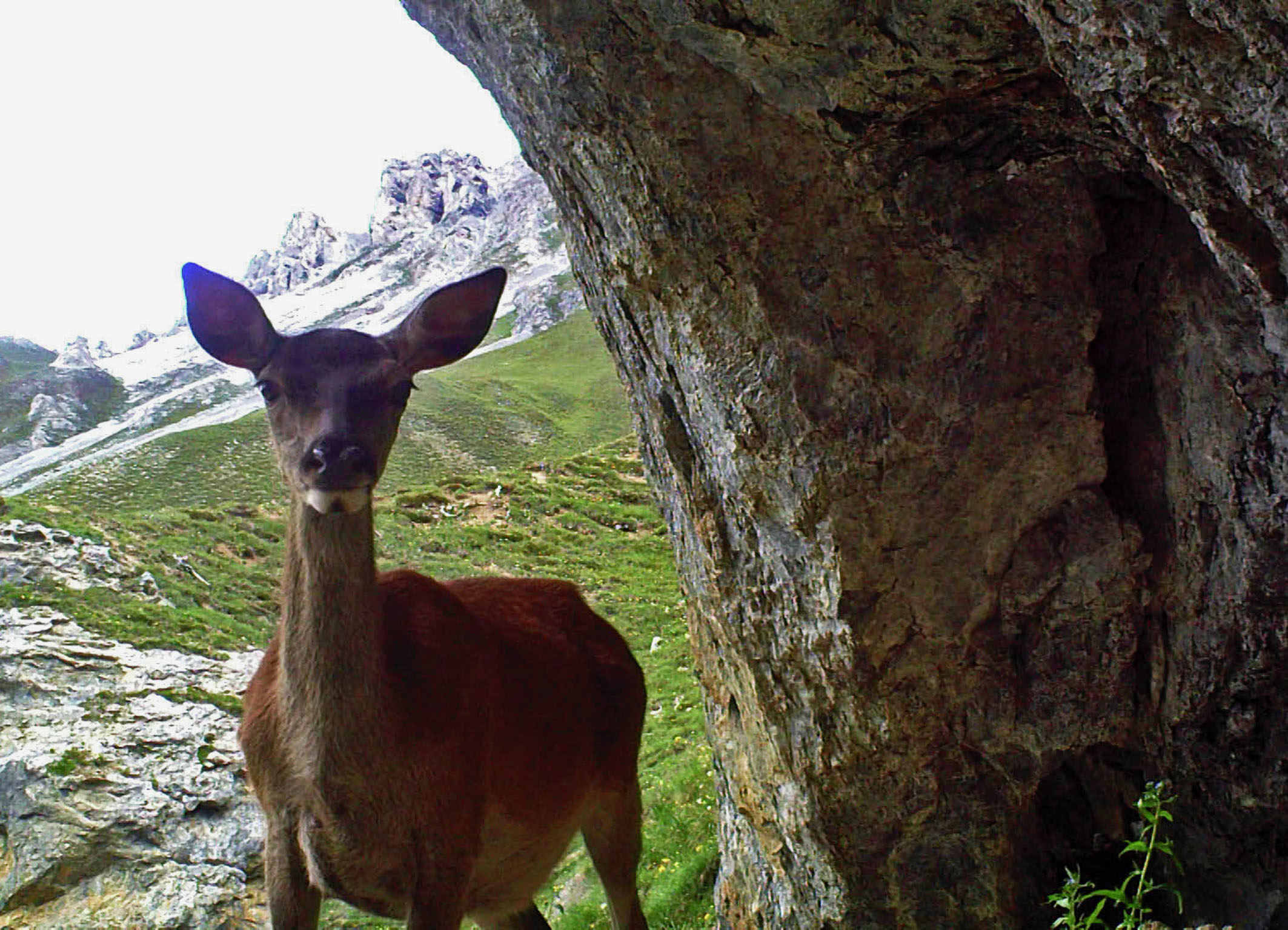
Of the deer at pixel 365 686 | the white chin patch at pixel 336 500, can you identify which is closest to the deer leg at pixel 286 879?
the deer at pixel 365 686

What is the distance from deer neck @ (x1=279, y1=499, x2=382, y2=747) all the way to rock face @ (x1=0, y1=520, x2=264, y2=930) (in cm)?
509

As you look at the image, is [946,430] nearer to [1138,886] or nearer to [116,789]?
[1138,886]

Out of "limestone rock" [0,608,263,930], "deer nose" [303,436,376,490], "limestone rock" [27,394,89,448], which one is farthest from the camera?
"limestone rock" [27,394,89,448]

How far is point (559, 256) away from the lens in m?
173

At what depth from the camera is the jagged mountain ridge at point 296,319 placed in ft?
295

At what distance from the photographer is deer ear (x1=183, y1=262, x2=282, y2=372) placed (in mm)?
6512

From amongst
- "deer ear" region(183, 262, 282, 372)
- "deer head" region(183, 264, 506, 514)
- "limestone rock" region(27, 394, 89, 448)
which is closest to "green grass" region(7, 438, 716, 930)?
"deer head" region(183, 264, 506, 514)

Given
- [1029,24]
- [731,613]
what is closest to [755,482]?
[731,613]

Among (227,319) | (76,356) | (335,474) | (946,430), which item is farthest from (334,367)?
(76,356)

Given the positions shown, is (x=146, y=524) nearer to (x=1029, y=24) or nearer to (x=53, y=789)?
(x=53, y=789)

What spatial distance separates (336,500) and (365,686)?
4.08ft

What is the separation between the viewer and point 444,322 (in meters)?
6.95

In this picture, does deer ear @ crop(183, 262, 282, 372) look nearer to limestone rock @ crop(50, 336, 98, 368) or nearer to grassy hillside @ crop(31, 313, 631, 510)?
grassy hillside @ crop(31, 313, 631, 510)

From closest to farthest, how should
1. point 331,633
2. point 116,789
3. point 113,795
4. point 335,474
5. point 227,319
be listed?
point 335,474 < point 331,633 < point 227,319 < point 113,795 < point 116,789
